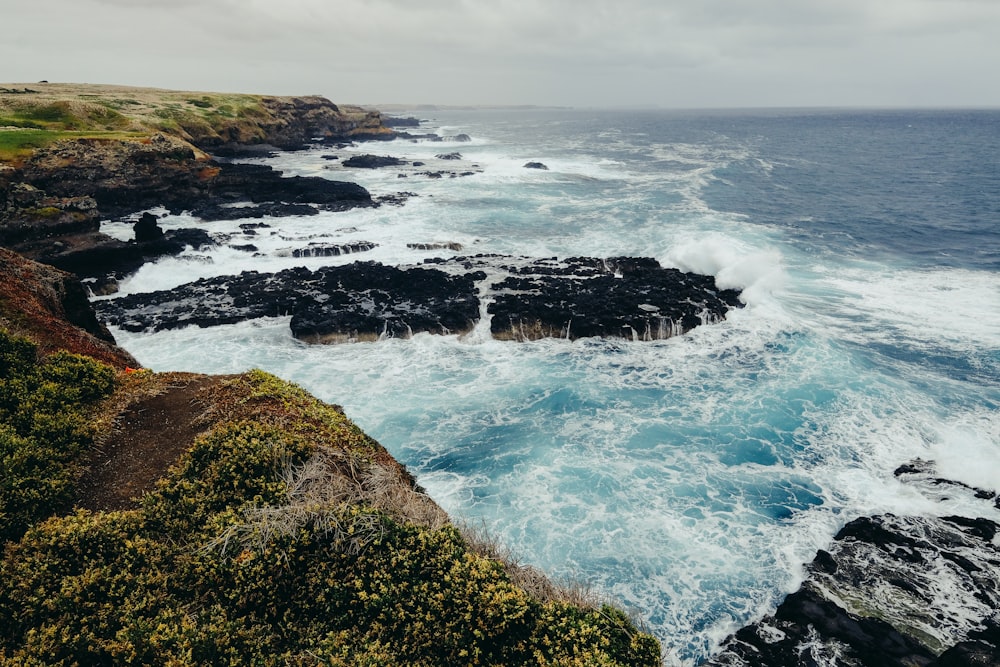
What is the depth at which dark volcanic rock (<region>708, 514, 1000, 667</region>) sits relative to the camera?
11.4 metres

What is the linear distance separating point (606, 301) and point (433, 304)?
944 cm

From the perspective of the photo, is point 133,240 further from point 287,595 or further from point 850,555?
point 850,555

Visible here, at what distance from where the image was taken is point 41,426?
1016 centimetres

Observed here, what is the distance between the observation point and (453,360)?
25172mm

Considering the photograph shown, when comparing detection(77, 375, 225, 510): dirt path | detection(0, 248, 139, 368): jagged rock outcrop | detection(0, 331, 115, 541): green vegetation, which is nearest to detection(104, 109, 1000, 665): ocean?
detection(0, 248, 139, 368): jagged rock outcrop

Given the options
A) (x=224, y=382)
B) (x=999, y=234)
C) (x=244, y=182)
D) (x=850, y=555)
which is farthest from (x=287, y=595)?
(x=999, y=234)

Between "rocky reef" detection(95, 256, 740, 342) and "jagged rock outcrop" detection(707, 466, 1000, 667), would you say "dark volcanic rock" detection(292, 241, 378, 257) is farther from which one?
"jagged rock outcrop" detection(707, 466, 1000, 667)

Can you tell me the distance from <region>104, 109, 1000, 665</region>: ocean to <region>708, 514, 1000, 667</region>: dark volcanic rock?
24.3 inches

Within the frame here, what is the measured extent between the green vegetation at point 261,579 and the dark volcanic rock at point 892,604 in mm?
5807

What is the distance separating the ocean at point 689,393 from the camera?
1460cm

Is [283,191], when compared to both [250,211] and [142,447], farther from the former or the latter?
[142,447]

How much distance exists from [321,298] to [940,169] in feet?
295

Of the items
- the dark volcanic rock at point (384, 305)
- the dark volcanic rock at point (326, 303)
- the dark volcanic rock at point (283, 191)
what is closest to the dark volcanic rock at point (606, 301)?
the dark volcanic rock at point (384, 305)

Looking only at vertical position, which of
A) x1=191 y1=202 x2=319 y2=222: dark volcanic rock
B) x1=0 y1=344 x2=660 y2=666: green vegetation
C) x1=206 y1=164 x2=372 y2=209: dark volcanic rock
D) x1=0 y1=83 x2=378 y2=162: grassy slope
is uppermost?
x1=0 y1=83 x2=378 y2=162: grassy slope
